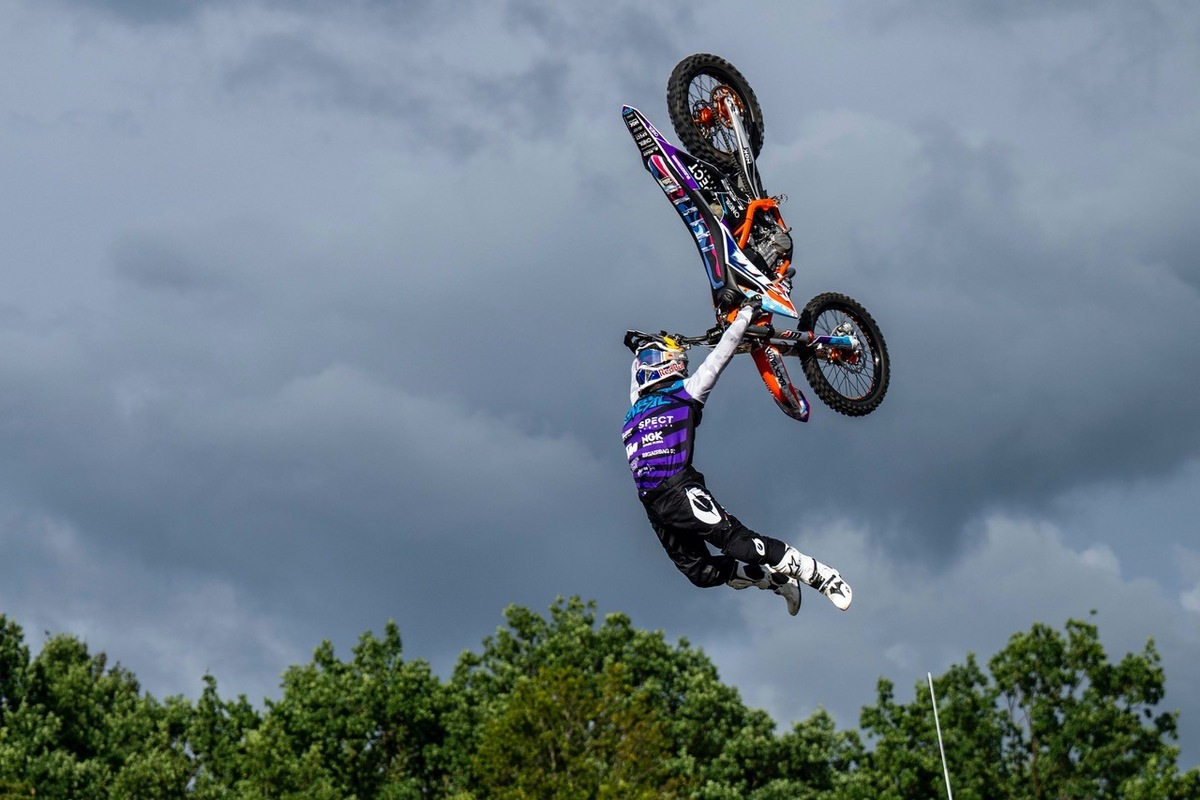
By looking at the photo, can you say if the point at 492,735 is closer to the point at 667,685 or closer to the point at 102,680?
the point at 667,685

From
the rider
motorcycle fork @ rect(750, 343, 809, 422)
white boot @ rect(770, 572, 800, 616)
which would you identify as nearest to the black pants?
the rider

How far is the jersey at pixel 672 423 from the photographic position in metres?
17.8

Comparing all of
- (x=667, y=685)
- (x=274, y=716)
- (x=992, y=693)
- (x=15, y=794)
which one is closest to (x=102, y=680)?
(x=274, y=716)

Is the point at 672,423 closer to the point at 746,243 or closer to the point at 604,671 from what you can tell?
the point at 746,243

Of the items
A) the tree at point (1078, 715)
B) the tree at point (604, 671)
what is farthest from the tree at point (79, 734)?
the tree at point (1078, 715)

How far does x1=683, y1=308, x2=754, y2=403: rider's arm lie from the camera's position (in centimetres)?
1789

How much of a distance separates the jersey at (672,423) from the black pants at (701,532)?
16 cm

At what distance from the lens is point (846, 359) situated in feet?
68.8

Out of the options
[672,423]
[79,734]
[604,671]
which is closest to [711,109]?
[672,423]

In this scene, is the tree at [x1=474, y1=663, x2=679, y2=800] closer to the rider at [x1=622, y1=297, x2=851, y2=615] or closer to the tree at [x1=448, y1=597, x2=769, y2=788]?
the tree at [x1=448, y1=597, x2=769, y2=788]

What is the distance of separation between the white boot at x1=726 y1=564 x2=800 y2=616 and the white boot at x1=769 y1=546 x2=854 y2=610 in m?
0.22

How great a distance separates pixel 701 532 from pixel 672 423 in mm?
1231

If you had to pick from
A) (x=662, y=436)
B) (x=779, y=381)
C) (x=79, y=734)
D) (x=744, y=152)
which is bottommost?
(x=662, y=436)

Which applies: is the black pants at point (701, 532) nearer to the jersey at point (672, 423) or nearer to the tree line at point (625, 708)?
the jersey at point (672, 423)
